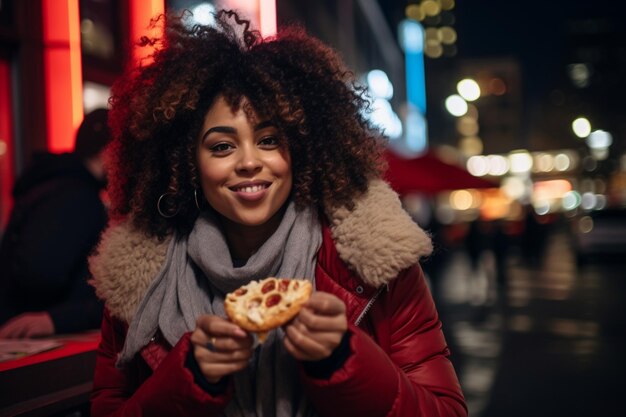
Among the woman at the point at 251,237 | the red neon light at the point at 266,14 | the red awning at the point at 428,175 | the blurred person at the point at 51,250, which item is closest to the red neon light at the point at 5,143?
the blurred person at the point at 51,250

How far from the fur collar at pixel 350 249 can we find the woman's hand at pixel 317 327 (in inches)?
14.6

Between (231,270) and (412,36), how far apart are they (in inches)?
2413

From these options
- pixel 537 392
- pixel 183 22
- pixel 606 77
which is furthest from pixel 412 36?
pixel 183 22

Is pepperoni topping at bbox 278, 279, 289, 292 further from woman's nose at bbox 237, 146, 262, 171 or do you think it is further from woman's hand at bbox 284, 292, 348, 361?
woman's nose at bbox 237, 146, 262, 171

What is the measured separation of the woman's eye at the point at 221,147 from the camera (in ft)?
7.07

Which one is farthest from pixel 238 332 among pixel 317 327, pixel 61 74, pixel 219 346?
pixel 61 74

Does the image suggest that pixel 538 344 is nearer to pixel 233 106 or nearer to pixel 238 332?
pixel 233 106

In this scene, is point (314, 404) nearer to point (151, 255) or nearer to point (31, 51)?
point (151, 255)

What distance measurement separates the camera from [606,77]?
57375mm

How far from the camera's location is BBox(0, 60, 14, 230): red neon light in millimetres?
6438

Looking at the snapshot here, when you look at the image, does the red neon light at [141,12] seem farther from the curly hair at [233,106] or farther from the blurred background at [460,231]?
the curly hair at [233,106]

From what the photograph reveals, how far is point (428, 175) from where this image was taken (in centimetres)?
1358

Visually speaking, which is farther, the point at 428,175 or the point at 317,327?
the point at 428,175

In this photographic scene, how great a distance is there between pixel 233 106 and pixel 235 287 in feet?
A: 1.91
